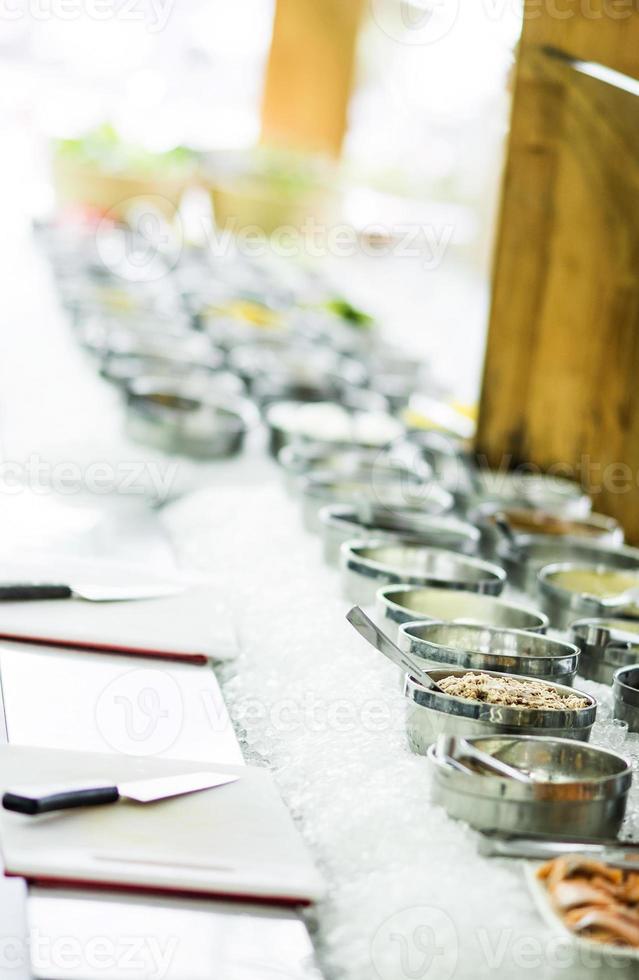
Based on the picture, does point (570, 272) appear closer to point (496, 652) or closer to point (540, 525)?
point (540, 525)

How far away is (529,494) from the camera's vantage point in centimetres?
209

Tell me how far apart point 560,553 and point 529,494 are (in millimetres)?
354

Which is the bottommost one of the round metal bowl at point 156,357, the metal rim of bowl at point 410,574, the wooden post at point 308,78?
the metal rim of bowl at point 410,574

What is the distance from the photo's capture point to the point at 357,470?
2.01m

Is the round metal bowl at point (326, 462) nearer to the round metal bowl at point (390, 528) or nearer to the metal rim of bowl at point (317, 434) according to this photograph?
the metal rim of bowl at point (317, 434)

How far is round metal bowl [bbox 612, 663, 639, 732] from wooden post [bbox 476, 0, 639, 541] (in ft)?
2.99

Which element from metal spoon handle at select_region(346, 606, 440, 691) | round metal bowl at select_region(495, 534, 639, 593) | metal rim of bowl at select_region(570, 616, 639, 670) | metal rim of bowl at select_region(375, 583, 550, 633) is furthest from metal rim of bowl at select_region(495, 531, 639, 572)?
metal spoon handle at select_region(346, 606, 440, 691)

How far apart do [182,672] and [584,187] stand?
4.26 feet

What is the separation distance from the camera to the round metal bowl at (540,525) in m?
1.83

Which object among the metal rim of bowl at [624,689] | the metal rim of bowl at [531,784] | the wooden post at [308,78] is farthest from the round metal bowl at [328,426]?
the wooden post at [308,78]

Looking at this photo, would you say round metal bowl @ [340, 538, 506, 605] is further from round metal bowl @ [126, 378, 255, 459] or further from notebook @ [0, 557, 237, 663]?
round metal bowl @ [126, 378, 255, 459]

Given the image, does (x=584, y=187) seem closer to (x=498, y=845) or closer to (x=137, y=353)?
(x=137, y=353)

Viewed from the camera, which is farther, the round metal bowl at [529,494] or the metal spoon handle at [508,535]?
the round metal bowl at [529,494]

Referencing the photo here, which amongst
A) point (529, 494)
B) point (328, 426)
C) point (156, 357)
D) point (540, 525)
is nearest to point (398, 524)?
point (540, 525)
